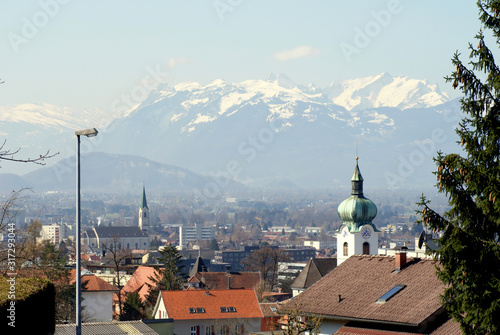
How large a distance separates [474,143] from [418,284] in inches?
638

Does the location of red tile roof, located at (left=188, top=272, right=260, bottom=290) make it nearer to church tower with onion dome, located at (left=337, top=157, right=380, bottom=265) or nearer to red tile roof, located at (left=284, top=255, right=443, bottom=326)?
church tower with onion dome, located at (left=337, top=157, right=380, bottom=265)

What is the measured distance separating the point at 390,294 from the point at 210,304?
30444 millimetres

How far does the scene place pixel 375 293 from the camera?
3241 centimetres

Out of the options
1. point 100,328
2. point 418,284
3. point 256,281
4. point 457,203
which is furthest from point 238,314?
point 457,203

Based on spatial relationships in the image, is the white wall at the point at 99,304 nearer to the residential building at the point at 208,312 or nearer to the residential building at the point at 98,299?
the residential building at the point at 98,299

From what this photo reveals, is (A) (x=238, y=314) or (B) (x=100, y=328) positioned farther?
(A) (x=238, y=314)

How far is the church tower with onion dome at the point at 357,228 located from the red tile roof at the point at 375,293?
4124 cm

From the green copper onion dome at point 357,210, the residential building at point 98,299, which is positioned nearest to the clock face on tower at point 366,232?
the green copper onion dome at point 357,210

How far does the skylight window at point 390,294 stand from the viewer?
31.4m

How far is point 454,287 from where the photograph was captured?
55.6ft

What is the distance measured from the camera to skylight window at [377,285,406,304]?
31373 millimetres

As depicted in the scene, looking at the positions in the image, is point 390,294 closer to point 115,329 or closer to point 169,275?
point 115,329

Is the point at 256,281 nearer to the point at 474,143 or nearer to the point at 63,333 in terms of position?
the point at 63,333

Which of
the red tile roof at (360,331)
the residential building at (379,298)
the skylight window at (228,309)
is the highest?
the residential building at (379,298)
